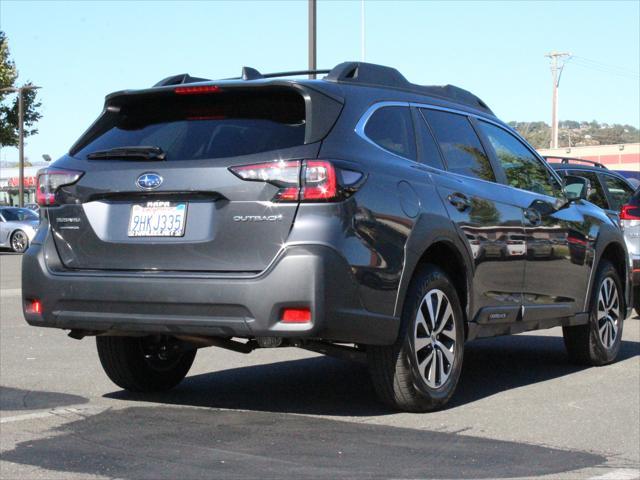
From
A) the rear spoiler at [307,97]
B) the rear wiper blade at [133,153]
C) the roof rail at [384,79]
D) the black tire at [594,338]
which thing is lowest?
the black tire at [594,338]

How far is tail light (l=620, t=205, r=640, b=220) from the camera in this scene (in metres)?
12.4

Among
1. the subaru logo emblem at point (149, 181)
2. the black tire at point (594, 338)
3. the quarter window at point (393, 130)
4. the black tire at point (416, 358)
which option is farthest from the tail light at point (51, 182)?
the black tire at point (594, 338)

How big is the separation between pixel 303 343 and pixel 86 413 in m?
1.29

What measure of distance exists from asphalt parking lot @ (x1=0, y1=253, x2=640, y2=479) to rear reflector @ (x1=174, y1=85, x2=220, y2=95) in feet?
5.77

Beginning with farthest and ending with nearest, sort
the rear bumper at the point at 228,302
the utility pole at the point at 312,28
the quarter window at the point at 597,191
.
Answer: the utility pole at the point at 312,28 < the quarter window at the point at 597,191 < the rear bumper at the point at 228,302

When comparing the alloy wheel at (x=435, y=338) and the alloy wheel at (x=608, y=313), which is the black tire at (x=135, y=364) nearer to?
the alloy wheel at (x=435, y=338)

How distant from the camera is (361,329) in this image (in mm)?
5906

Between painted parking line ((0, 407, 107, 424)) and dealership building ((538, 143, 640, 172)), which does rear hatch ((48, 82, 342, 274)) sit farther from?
dealership building ((538, 143, 640, 172))

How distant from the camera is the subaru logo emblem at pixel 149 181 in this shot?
19.8ft

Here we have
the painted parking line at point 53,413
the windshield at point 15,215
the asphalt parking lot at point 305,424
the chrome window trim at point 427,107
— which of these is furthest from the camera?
the windshield at point 15,215

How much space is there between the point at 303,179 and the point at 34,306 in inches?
68.5

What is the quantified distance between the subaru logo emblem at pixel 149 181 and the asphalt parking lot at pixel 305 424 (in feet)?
4.07

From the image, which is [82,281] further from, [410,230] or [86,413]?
[410,230]

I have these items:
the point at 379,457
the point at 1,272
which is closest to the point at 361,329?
the point at 379,457
